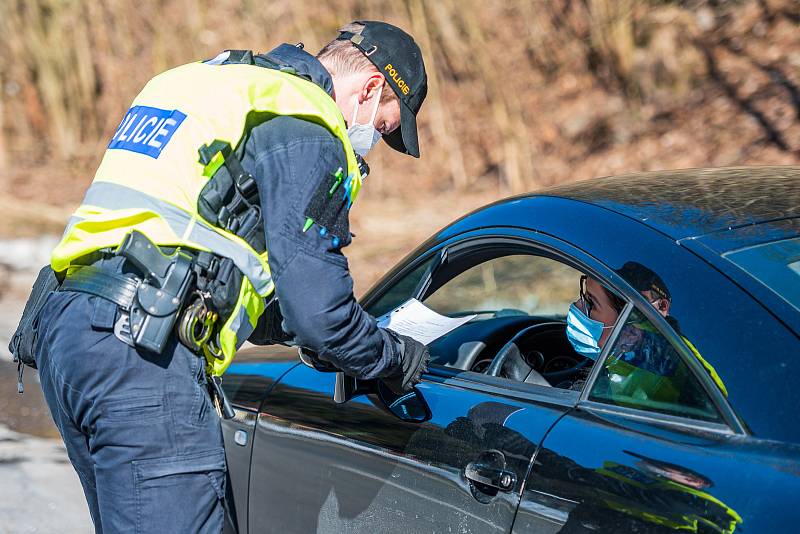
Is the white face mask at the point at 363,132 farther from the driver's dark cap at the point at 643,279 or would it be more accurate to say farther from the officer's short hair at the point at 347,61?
the driver's dark cap at the point at 643,279

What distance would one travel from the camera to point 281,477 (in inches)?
110

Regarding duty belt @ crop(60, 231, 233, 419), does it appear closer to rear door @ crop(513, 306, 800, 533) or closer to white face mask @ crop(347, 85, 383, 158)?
white face mask @ crop(347, 85, 383, 158)

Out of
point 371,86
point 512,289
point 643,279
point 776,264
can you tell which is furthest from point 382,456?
point 512,289

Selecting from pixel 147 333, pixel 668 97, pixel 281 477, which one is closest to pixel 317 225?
pixel 147 333

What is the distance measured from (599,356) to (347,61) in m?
1.01


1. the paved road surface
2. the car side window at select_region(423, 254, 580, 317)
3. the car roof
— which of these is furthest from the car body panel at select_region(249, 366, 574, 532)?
the paved road surface

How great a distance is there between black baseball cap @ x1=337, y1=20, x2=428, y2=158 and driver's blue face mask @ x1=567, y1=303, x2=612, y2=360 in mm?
689

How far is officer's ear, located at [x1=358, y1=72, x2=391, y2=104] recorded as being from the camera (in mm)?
2447

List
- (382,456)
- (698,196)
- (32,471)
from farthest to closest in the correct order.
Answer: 1. (32,471)
2. (382,456)
3. (698,196)

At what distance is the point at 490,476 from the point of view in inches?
82.7

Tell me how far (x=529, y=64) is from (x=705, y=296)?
30.1 ft

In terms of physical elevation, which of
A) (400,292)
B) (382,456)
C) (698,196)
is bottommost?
(382,456)

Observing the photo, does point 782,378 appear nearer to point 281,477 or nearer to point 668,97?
point 281,477

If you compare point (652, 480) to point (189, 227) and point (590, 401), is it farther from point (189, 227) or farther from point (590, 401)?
point (189, 227)
